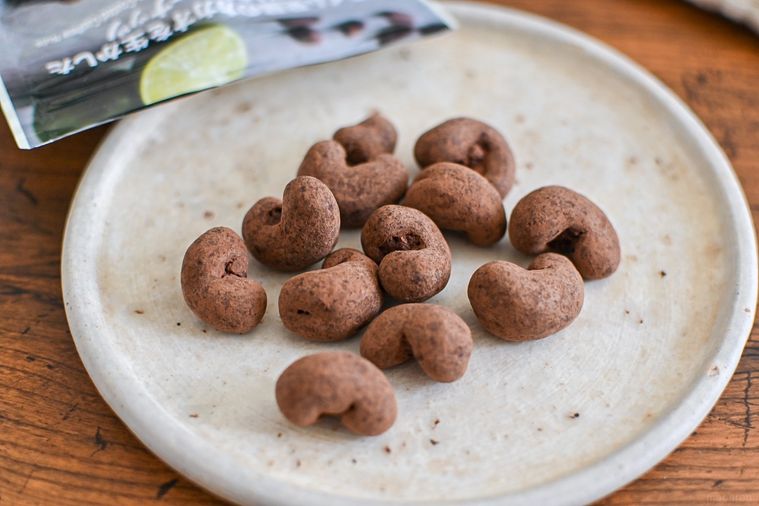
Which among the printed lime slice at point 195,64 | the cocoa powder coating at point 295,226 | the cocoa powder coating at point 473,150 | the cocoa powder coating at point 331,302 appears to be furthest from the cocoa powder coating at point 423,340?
the printed lime slice at point 195,64

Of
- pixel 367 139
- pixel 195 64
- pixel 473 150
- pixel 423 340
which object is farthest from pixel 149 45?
pixel 423 340

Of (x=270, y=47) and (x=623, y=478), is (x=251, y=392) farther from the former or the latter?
(x=270, y=47)

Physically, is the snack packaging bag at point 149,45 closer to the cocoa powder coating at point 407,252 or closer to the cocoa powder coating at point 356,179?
the cocoa powder coating at point 356,179

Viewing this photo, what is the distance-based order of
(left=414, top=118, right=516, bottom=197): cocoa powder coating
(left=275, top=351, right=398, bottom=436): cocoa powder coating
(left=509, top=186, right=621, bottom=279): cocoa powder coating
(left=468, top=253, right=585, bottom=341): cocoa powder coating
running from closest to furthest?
1. (left=275, top=351, right=398, bottom=436): cocoa powder coating
2. (left=468, top=253, right=585, bottom=341): cocoa powder coating
3. (left=509, top=186, right=621, bottom=279): cocoa powder coating
4. (left=414, top=118, right=516, bottom=197): cocoa powder coating

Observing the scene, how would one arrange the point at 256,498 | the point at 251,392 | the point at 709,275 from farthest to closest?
1. the point at 709,275
2. the point at 251,392
3. the point at 256,498

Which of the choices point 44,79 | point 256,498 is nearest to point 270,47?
point 44,79

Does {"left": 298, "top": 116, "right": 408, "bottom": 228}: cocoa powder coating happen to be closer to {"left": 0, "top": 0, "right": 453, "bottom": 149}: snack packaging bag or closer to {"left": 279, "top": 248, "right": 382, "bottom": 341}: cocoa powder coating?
{"left": 279, "top": 248, "right": 382, "bottom": 341}: cocoa powder coating

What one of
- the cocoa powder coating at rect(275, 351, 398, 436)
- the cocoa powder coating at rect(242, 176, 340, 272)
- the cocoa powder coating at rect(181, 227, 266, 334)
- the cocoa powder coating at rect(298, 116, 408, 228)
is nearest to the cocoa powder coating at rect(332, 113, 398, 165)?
the cocoa powder coating at rect(298, 116, 408, 228)

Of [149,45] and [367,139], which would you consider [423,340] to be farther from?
[149,45]
